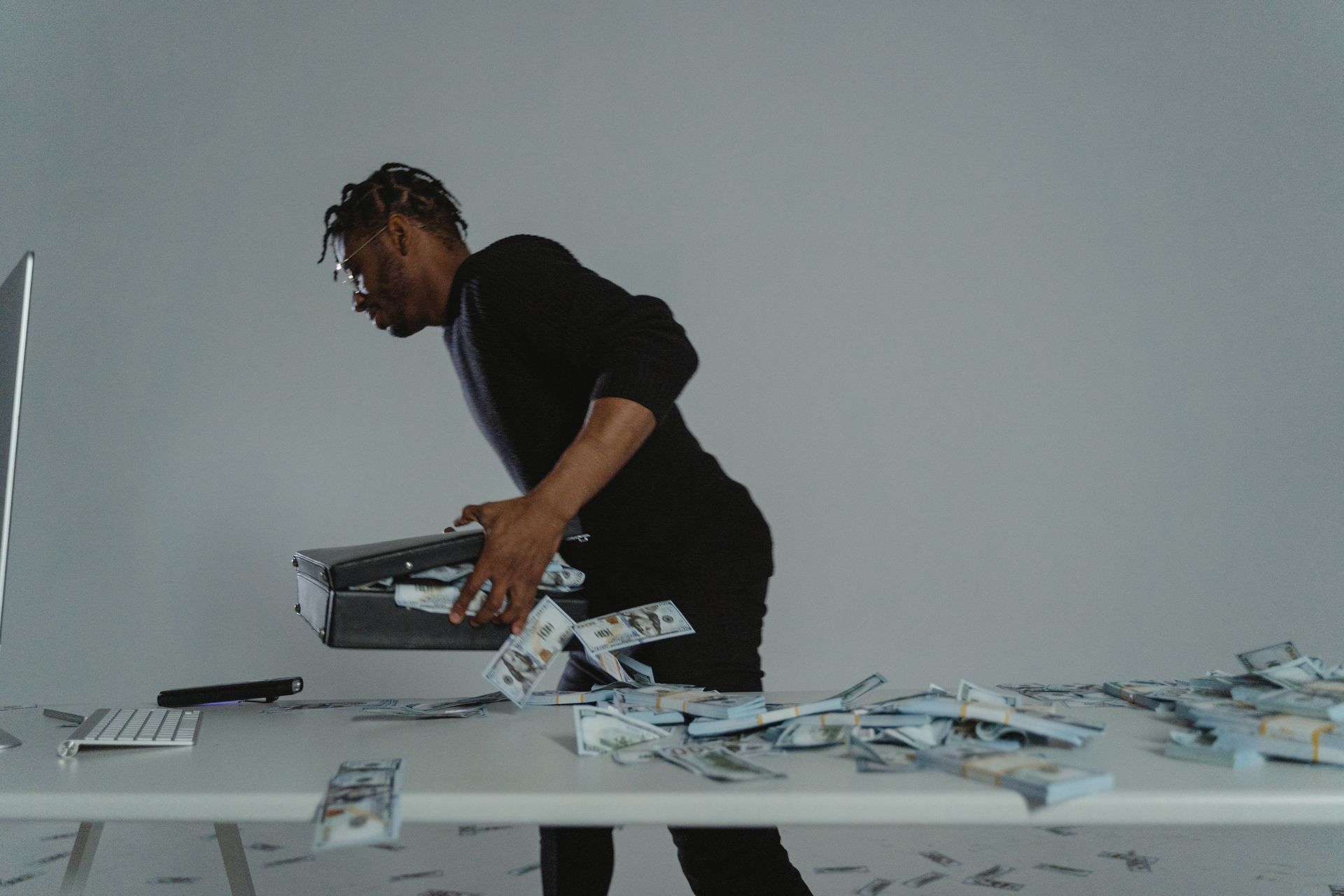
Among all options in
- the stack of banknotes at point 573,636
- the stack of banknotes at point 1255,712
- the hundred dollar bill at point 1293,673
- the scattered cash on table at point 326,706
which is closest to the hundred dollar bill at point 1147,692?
the stack of banknotes at point 1255,712

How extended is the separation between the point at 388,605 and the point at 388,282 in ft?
1.84

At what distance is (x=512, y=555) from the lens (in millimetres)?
1151

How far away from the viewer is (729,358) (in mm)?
3379

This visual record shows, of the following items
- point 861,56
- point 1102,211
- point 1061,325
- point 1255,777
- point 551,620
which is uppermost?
point 861,56

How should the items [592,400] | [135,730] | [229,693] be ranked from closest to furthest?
[135,730]
[592,400]
[229,693]

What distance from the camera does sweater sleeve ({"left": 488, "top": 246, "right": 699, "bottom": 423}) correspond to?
4.22ft

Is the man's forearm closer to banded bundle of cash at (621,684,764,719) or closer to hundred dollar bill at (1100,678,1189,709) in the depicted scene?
banded bundle of cash at (621,684,764,719)

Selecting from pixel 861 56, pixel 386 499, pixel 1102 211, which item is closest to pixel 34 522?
pixel 386 499

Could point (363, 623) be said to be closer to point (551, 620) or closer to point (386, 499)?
point (551, 620)

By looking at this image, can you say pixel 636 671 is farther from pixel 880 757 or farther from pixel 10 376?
pixel 10 376

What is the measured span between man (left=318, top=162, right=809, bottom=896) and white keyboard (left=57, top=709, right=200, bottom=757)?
13.3 inches

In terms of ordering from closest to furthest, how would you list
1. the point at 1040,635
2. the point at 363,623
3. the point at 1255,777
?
1. the point at 1255,777
2. the point at 363,623
3. the point at 1040,635

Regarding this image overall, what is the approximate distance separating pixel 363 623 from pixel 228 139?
2.94 metres

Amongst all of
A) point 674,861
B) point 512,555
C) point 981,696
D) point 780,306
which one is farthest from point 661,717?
point 780,306
